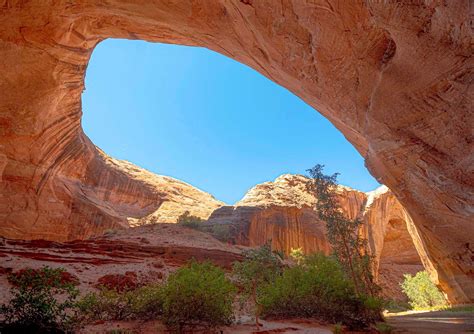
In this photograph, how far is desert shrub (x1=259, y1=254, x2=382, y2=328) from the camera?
10.4 m

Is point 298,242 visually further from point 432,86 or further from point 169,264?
point 432,86

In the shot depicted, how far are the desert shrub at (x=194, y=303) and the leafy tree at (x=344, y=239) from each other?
32.5ft

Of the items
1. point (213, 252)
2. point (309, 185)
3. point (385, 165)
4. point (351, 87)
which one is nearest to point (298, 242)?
point (213, 252)

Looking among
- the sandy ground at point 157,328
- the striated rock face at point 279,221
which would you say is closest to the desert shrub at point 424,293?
the striated rock face at point 279,221

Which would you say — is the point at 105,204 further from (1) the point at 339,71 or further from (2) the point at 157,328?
(1) the point at 339,71

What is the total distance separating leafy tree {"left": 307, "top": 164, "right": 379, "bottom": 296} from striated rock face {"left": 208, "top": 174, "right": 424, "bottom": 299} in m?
12.9

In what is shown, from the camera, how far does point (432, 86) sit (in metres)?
8.05

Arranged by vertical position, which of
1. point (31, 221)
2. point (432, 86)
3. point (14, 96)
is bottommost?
point (31, 221)

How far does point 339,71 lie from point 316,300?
9.03 meters

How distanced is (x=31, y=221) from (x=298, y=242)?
99.2 feet

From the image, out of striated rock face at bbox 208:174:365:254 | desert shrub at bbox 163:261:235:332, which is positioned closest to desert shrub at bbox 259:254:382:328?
desert shrub at bbox 163:261:235:332

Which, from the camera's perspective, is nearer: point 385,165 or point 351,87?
point 351,87

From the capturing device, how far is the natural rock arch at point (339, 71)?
760 cm

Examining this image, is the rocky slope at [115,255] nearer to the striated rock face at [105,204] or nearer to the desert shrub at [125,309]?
the desert shrub at [125,309]
